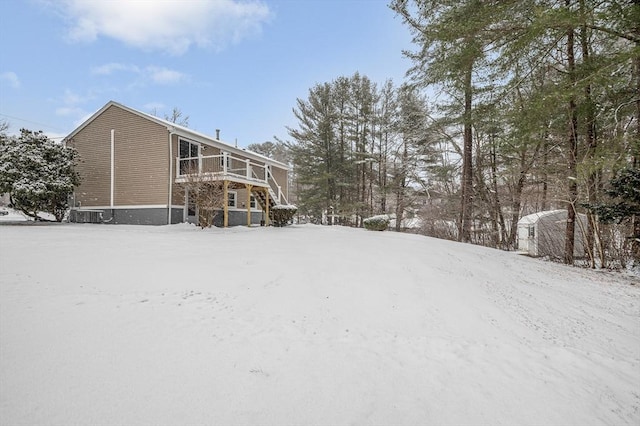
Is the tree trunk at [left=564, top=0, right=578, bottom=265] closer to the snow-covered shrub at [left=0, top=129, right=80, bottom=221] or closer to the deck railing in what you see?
the deck railing

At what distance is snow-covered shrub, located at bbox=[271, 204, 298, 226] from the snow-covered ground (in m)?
8.31

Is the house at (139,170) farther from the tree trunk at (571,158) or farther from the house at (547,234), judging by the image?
the house at (547,234)

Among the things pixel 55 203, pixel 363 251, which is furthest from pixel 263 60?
pixel 363 251

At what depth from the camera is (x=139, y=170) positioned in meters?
12.9

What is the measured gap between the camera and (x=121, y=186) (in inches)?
516

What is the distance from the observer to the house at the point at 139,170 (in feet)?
40.7

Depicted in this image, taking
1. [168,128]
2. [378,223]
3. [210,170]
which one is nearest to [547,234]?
[378,223]

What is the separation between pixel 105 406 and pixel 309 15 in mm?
14069

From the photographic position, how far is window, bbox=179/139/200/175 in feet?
41.9

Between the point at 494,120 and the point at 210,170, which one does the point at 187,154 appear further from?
the point at 494,120

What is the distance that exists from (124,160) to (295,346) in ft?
46.3

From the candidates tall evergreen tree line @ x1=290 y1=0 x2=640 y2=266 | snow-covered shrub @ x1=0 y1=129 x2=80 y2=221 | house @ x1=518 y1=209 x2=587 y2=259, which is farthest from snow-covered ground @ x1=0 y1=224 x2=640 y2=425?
snow-covered shrub @ x1=0 y1=129 x2=80 y2=221

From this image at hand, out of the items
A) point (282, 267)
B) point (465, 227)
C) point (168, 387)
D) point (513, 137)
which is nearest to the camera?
point (168, 387)

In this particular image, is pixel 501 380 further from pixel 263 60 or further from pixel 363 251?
pixel 263 60
